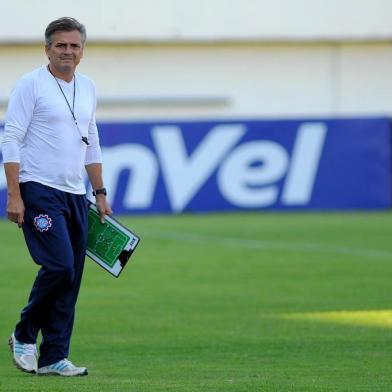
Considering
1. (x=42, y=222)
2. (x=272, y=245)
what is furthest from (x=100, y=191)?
(x=272, y=245)

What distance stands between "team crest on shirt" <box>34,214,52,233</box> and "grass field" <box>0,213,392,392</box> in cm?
88

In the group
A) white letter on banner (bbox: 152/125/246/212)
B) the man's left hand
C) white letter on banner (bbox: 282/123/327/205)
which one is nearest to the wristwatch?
the man's left hand

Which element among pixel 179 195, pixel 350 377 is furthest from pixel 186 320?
pixel 179 195

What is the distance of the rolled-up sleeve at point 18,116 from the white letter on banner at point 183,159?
17573 mm

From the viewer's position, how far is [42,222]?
8.05m

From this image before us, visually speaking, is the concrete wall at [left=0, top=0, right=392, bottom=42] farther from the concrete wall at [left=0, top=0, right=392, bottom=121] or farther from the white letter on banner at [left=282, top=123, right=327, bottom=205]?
the white letter on banner at [left=282, top=123, right=327, bottom=205]

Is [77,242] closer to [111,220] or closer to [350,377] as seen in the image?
[111,220]

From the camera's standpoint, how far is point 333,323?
1117 centimetres

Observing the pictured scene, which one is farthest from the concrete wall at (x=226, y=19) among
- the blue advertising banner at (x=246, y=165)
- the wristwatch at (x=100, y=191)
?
the wristwatch at (x=100, y=191)

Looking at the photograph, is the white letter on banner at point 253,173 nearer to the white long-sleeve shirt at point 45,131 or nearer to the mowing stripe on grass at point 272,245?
the mowing stripe on grass at point 272,245

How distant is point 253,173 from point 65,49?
59.6ft

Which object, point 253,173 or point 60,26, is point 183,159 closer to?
point 253,173

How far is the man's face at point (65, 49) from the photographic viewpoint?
8031 millimetres

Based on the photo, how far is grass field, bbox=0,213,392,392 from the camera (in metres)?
8.26
